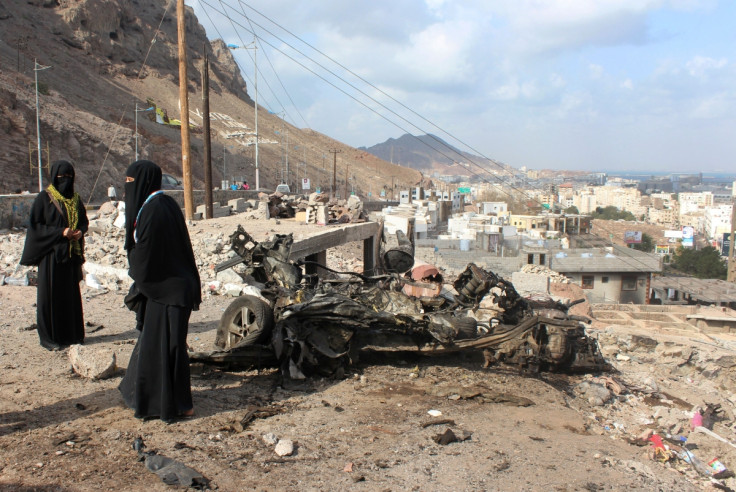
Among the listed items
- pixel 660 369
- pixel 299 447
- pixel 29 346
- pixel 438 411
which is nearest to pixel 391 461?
pixel 299 447

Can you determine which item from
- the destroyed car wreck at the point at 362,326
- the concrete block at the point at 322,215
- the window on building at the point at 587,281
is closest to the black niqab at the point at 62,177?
the destroyed car wreck at the point at 362,326

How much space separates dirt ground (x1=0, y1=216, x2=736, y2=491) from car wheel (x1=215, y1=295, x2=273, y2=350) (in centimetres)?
36

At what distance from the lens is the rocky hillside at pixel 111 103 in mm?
32094

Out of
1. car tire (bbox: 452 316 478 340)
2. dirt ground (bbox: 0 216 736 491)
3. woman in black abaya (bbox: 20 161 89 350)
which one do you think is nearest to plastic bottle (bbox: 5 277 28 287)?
dirt ground (bbox: 0 216 736 491)

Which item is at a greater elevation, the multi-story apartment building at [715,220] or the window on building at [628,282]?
the multi-story apartment building at [715,220]

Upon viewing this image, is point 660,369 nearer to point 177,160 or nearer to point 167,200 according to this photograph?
point 167,200

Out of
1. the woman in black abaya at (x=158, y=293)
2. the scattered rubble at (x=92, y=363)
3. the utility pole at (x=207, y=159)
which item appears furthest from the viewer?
the utility pole at (x=207, y=159)

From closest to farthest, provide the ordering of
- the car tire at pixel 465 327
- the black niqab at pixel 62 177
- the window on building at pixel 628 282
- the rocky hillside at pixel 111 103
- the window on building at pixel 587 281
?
the car tire at pixel 465 327 → the black niqab at pixel 62 177 → the rocky hillside at pixel 111 103 → the window on building at pixel 587 281 → the window on building at pixel 628 282

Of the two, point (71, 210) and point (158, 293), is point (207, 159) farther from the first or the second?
point (158, 293)

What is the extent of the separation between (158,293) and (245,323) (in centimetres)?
150

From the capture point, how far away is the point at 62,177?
523 centimetres

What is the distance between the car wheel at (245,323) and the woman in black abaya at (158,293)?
1.07 m

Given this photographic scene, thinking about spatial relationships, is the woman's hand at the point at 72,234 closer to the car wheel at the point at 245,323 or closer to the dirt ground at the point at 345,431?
the dirt ground at the point at 345,431

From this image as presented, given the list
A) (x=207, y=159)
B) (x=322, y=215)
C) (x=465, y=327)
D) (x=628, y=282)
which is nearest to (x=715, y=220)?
(x=628, y=282)
